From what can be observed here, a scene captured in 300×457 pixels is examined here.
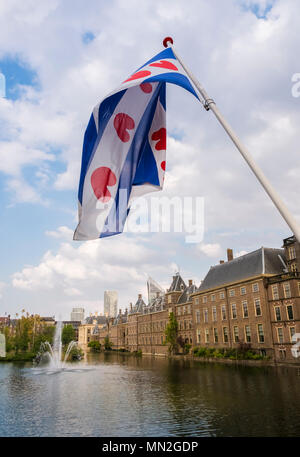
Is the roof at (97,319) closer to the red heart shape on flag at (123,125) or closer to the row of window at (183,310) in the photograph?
the row of window at (183,310)

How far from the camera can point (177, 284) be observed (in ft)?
263

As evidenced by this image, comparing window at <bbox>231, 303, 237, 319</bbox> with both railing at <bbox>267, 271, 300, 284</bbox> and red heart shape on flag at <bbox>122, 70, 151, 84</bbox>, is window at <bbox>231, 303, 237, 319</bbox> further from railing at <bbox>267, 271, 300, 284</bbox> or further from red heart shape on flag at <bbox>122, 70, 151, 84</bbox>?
red heart shape on flag at <bbox>122, 70, 151, 84</bbox>

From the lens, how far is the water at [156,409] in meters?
14.6

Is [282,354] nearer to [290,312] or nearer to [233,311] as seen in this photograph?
[290,312]

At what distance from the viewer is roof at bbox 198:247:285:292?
50812mm

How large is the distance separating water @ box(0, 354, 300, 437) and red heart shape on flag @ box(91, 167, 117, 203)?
1024 cm

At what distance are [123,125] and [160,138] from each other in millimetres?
1469

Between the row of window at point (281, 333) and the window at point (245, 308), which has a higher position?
the window at point (245, 308)

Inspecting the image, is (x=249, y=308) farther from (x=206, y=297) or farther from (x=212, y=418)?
(x=212, y=418)

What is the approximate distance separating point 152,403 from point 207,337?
145 feet

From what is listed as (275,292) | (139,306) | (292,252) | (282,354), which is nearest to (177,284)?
(139,306)

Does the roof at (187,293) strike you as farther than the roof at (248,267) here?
Yes

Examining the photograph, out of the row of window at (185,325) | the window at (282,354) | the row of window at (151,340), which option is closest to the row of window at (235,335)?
the window at (282,354)
